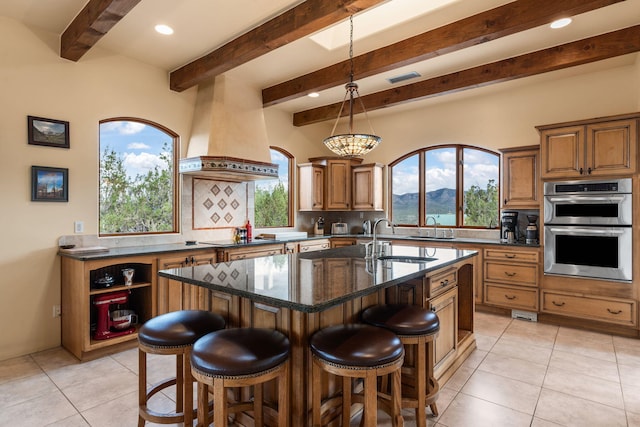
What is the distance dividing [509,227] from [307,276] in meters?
3.70

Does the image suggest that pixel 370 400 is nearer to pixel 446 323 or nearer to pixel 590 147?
pixel 446 323

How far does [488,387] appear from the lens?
2.62m

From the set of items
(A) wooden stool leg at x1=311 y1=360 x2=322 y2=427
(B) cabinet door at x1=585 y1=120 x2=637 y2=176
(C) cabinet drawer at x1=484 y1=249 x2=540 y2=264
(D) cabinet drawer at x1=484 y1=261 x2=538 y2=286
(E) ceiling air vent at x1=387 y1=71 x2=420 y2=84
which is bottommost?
(A) wooden stool leg at x1=311 y1=360 x2=322 y2=427

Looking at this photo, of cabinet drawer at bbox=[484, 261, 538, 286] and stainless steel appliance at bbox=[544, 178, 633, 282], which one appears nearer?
stainless steel appliance at bbox=[544, 178, 633, 282]

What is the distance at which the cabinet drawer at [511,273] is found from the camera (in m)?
4.24

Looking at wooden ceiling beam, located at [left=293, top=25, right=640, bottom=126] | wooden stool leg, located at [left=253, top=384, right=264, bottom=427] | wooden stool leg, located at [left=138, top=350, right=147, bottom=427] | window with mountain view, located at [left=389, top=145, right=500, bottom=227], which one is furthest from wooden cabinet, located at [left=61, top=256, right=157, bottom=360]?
window with mountain view, located at [left=389, top=145, right=500, bottom=227]

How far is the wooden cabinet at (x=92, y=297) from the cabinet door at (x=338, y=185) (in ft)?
10.7

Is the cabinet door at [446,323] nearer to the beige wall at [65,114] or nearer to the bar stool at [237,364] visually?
the bar stool at [237,364]

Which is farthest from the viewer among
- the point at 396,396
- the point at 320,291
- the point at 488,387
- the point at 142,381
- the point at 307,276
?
the point at 488,387

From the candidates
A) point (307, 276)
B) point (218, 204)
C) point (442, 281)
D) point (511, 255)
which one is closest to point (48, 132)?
point (218, 204)

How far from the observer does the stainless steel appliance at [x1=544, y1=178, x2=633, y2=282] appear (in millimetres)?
3668

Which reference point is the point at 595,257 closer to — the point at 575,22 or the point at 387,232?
the point at 575,22

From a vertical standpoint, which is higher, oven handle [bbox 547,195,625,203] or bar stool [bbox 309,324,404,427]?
oven handle [bbox 547,195,625,203]

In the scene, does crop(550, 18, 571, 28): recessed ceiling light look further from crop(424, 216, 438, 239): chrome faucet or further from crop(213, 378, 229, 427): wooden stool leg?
crop(213, 378, 229, 427): wooden stool leg
